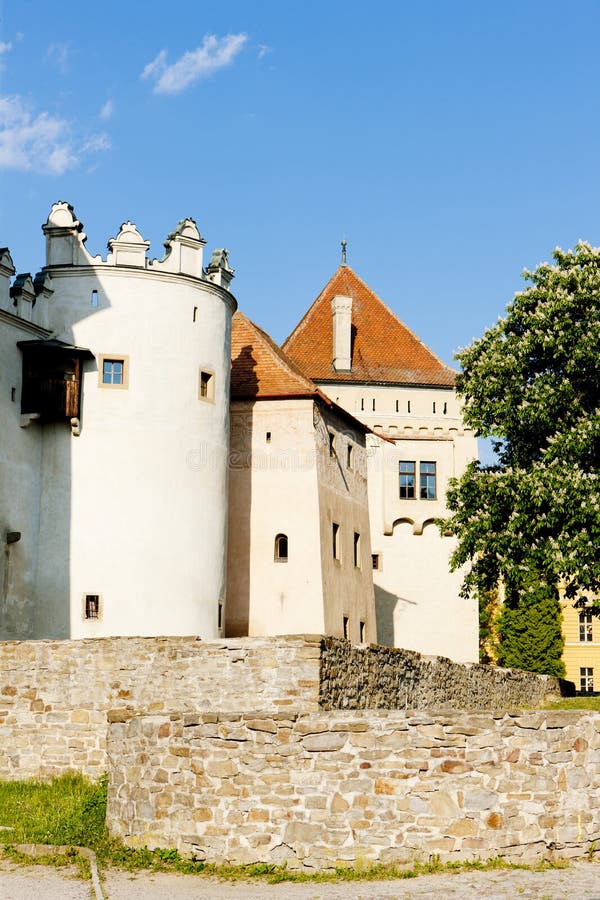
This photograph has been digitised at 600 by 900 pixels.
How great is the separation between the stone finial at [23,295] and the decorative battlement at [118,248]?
110 centimetres

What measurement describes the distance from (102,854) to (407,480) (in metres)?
36.9

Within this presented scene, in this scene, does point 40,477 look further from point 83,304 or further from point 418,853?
point 418,853

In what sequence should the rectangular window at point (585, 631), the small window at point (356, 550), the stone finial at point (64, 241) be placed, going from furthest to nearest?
the rectangular window at point (585, 631)
the small window at point (356, 550)
the stone finial at point (64, 241)

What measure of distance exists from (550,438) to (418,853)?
79.2ft

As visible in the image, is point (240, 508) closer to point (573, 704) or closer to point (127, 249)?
point (127, 249)

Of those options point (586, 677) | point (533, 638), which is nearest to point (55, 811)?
point (533, 638)

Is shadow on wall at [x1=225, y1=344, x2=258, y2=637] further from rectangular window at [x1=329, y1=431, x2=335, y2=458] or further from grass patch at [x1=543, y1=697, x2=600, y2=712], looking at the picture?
grass patch at [x1=543, y1=697, x2=600, y2=712]

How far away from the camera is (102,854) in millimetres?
14180

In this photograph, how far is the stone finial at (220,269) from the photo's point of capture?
34.3m

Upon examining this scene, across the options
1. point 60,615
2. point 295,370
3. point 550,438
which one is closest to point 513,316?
point 550,438

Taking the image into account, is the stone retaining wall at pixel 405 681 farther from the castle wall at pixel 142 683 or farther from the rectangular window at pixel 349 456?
the rectangular window at pixel 349 456

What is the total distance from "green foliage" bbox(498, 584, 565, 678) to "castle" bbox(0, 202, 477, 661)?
3569 cm

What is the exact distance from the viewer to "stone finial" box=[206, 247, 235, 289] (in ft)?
112

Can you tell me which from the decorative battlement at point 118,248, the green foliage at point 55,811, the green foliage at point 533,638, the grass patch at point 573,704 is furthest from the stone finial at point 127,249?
the green foliage at point 533,638
